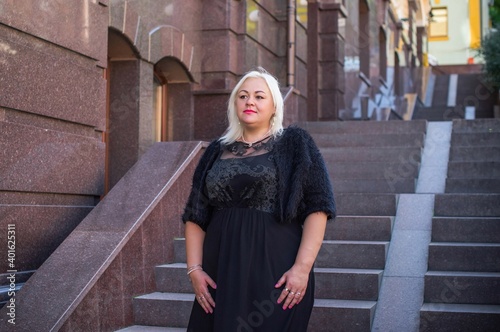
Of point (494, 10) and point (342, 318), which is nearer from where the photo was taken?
point (342, 318)

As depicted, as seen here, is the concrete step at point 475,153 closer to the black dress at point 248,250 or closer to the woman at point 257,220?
the woman at point 257,220

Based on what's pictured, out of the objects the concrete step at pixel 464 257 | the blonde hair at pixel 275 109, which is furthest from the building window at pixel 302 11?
the blonde hair at pixel 275 109

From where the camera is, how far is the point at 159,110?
448 inches

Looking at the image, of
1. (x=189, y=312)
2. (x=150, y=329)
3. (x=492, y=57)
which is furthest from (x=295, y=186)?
(x=492, y=57)

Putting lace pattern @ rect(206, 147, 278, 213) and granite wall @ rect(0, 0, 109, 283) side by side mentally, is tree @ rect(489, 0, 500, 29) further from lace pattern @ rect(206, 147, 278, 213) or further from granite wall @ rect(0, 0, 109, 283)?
lace pattern @ rect(206, 147, 278, 213)

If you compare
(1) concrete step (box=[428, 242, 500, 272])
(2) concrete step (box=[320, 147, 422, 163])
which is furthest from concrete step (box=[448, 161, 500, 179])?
(1) concrete step (box=[428, 242, 500, 272])

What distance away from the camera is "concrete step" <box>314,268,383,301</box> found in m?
6.57

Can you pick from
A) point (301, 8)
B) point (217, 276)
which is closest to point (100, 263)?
point (217, 276)

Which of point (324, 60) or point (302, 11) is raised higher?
point (302, 11)

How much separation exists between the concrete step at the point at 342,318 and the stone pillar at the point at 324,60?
11.0 m

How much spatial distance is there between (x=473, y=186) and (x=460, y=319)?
2.90m

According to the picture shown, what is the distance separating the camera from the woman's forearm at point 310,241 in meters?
3.99

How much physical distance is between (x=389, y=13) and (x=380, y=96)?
5.51 m

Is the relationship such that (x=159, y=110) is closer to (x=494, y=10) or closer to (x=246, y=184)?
(x=246, y=184)
